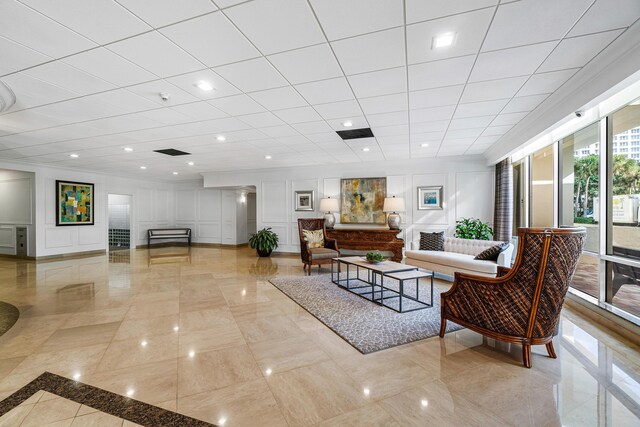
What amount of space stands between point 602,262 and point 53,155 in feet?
32.6

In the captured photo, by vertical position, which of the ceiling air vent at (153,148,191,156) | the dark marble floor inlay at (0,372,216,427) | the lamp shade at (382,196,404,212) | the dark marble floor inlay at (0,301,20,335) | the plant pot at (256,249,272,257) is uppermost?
the ceiling air vent at (153,148,191,156)

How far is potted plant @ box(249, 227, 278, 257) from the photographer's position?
8008 millimetres

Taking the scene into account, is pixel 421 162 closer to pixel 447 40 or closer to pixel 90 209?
pixel 447 40

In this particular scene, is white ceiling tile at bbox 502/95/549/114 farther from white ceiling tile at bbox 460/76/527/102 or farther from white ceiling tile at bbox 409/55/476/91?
white ceiling tile at bbox 409/55/476/91

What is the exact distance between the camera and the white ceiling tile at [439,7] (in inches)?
70.5

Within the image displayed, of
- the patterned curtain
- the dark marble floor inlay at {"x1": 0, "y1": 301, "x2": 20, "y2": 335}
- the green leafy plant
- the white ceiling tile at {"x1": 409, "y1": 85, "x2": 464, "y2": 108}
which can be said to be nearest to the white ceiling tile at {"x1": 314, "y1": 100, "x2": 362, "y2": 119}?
the white ceiling tile at {"x1": 409, "y1": 85, "x2": 464, "y2": 108}

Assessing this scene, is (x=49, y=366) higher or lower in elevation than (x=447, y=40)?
lower

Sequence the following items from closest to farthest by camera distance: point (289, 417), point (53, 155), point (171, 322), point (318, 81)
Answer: point (289, 417) < point (318, 81) < point (171, 322) < point (53, 155)

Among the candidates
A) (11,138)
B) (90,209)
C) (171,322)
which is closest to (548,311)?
(171,322)

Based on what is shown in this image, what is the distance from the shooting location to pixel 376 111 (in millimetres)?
3771

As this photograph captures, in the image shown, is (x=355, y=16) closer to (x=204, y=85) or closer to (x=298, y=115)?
(x=204, y=85)

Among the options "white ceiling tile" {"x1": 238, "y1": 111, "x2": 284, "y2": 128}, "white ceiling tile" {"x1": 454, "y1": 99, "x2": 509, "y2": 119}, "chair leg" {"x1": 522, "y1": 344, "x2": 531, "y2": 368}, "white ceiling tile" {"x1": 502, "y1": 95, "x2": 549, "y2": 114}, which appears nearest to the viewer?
"chair leg" {"x1": 522, "y1": 344, "x2": 531, "y2": 368}

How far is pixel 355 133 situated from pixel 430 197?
132 inches

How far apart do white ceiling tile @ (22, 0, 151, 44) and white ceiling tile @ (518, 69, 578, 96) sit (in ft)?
11.6
